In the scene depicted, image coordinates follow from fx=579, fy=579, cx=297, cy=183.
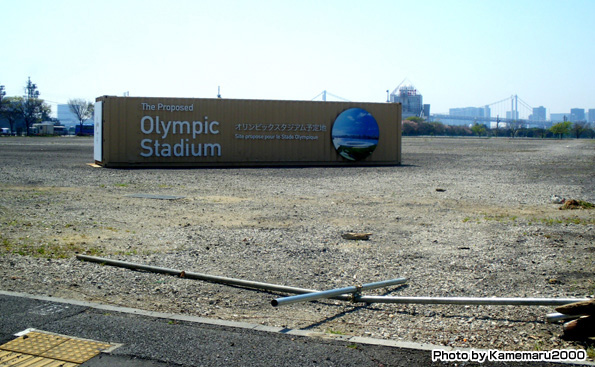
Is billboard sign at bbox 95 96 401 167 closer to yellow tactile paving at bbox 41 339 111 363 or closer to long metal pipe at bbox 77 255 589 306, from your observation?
long metal pipe at bbox 77 255 589 306

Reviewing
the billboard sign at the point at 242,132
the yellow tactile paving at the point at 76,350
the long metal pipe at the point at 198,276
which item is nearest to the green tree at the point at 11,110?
the billboard sign at the point at 242,132

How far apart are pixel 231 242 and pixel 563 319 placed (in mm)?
5259

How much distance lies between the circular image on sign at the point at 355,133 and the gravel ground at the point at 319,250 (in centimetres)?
1124

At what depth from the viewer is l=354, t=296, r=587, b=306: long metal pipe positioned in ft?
17.5

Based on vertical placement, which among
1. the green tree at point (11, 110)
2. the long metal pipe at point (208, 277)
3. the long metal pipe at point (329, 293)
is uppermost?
the green tree at point (11, 110)

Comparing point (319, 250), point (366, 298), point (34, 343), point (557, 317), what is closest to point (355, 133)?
point (319, 250)

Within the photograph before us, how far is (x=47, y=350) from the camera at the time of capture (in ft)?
15.1

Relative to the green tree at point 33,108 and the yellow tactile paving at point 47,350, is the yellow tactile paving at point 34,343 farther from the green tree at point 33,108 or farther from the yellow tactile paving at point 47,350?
the green tree at point 33,108

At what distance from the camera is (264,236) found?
9641 millimetres

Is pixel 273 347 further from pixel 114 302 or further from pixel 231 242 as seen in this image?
pixel 231 242

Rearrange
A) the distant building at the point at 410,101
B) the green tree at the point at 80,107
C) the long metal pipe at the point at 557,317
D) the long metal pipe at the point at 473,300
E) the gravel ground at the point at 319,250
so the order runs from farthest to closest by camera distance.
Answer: the distant building at the point at 410,101 → the green tree at the point at 80,107 → the gravel ground at the point at 319,250 → the long metal pipe at the point at 473,300 → the long metal pipe at the point at 557,317

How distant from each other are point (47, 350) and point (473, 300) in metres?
3.78

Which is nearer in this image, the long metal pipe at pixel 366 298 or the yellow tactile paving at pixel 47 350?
the yellow tactile paving at pixel 47 350

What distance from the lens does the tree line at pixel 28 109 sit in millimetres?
97500
